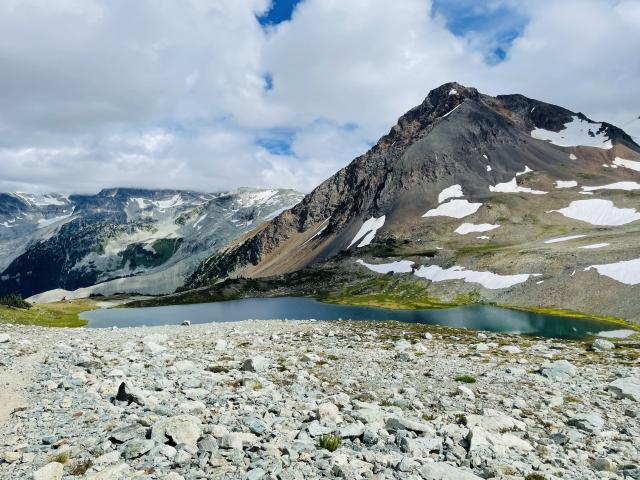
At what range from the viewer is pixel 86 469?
36.2 feet

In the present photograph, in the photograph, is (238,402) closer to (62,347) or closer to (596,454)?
(596,454)

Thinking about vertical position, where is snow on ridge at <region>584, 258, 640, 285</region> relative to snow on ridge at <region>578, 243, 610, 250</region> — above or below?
below

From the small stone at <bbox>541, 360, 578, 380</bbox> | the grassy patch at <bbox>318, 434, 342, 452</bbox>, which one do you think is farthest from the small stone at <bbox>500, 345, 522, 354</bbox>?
the grassy patch at <bbox>318, 434, 342, 452</bbox>

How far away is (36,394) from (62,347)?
14.1m

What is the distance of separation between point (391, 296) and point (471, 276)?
31.3 m

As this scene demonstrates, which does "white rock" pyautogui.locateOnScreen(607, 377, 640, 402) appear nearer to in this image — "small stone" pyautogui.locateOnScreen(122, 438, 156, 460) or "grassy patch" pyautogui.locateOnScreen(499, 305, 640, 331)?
"small stone" pyautogui.locateOnScreen(122, 438, 156, 460)

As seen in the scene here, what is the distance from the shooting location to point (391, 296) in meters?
174

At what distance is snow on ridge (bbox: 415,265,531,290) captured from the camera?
14575cm

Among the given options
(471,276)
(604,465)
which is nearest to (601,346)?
(604,465)

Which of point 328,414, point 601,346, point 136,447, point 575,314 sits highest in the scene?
point 136,447

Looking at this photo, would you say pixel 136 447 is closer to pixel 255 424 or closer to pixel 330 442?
pixel 255 424

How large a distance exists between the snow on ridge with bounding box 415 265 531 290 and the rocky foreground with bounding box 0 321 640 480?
12467cm

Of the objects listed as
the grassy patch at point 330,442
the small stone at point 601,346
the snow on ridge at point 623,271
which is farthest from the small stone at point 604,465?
the snow on ridge at point 623,271

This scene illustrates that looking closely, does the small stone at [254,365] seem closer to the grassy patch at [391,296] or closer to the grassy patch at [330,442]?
the grassy patch at [330,442]
